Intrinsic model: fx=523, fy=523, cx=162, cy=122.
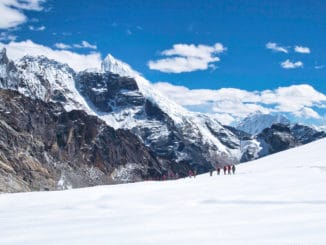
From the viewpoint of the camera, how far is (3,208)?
2528 cm

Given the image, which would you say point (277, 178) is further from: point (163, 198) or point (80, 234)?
point (80, 234)

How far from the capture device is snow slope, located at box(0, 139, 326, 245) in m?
14.2

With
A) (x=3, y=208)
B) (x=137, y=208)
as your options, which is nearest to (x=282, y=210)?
(x=137, y=208)

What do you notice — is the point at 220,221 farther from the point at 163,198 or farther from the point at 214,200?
the point at 163,198

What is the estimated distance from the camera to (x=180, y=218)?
18.0 meters

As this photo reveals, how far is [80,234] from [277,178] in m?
20.3

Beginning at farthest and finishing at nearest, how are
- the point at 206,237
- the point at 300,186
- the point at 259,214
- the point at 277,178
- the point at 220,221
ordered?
1. the point at 277,178
2. the point at 300,186
3. the point at 259,214
4. the point at 220,221
5. the point at 206,237

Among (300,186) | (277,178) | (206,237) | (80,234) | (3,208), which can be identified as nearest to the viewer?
(206,237)

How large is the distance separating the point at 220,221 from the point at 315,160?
3124 cm

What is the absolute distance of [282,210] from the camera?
18.5 m

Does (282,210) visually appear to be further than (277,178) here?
No

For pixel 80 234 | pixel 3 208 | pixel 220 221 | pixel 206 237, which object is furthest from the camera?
pixel 3 208

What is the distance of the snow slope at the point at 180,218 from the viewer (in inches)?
557

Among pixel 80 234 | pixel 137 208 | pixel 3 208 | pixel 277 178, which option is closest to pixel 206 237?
pixel 80 234
